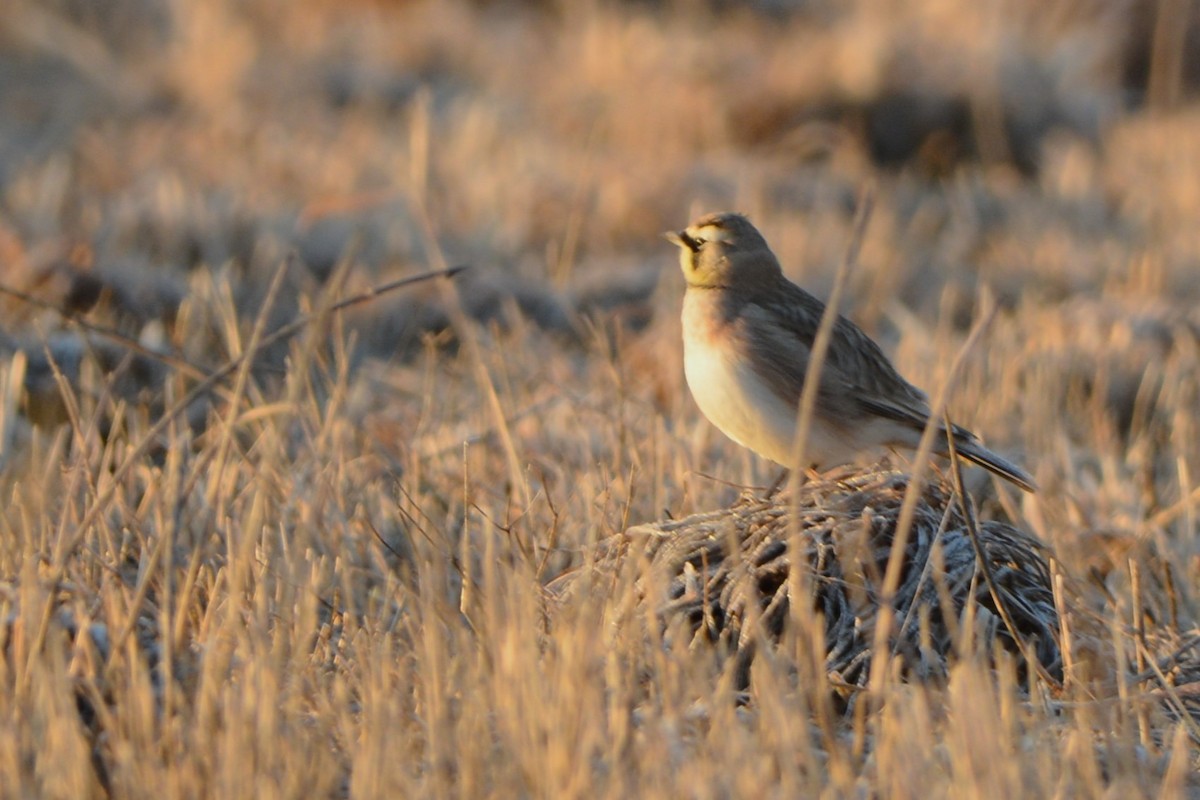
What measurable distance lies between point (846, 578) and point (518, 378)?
7.50 feet

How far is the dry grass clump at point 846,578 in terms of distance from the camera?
3738mm

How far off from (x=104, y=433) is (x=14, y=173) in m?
5.15

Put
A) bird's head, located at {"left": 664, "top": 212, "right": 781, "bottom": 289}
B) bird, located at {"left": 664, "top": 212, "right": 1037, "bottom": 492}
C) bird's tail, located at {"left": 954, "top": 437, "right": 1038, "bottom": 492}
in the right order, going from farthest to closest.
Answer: bird's head, located at {"left": 664, "top": 212, "right": 781, "bottom": 289}, bird, located at {"left": 664, "top": 212, "right": 1037, "bottom": 492}, bird's tail, located at {"left": 954, "top": 437, "right": 1038, "bottom": 492}

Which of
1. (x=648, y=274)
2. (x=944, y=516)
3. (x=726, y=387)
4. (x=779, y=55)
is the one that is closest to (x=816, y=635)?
(x=944, y=516)

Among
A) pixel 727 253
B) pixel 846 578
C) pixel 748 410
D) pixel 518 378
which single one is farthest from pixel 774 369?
pixel 518 378

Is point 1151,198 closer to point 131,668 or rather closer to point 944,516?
point 944,516

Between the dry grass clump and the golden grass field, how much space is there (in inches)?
3.1

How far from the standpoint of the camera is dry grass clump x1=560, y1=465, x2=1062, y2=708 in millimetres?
3738

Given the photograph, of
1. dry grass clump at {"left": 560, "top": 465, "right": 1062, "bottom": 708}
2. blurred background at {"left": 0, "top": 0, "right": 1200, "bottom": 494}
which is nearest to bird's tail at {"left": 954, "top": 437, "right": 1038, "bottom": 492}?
dry grass clump at {"left": 560, "top": 465, "right": 1062, "bottom": 708}

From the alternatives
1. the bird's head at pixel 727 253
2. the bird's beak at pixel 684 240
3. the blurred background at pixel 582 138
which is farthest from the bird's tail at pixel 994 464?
the blurred background at pixel 582 138

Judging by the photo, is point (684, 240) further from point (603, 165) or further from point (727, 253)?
point (603, 165)

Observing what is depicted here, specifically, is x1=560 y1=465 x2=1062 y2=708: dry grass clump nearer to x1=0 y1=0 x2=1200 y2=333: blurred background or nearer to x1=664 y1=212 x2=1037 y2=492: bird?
x1=664 y1=212 x2=1037 y2=492: bird

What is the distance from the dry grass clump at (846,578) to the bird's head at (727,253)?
0.89m

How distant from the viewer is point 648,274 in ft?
29.2
